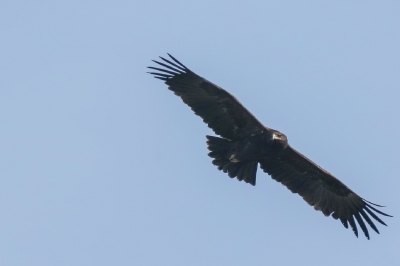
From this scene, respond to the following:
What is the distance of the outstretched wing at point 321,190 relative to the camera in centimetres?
1758

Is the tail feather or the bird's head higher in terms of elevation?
the bird's head

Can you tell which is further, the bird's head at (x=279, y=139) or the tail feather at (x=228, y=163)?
the tail feather at (x=228, y=163)

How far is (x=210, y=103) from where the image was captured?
16625mm

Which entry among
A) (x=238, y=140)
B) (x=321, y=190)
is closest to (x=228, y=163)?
(x=238, y=140)

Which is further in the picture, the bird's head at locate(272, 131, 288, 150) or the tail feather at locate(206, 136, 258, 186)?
the tail feather at locate(206, 136, 258, 186)

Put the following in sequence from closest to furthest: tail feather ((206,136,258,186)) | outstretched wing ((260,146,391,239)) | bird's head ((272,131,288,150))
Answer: bird's head ((272,131,288,150)) → tail feather ((206,136,258,186)) → outstretched wing ((260,146,391,239))

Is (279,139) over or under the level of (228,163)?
over

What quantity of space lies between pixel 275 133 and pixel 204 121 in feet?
5.04

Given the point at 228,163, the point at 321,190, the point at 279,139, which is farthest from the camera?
the point at 321,190

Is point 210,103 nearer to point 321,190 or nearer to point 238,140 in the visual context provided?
point 238,140

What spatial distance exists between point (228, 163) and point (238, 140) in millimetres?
584

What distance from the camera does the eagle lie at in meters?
16.5

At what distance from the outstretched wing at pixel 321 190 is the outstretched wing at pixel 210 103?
1.27 meters

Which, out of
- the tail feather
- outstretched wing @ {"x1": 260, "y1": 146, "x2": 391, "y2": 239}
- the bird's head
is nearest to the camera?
the bird's head
